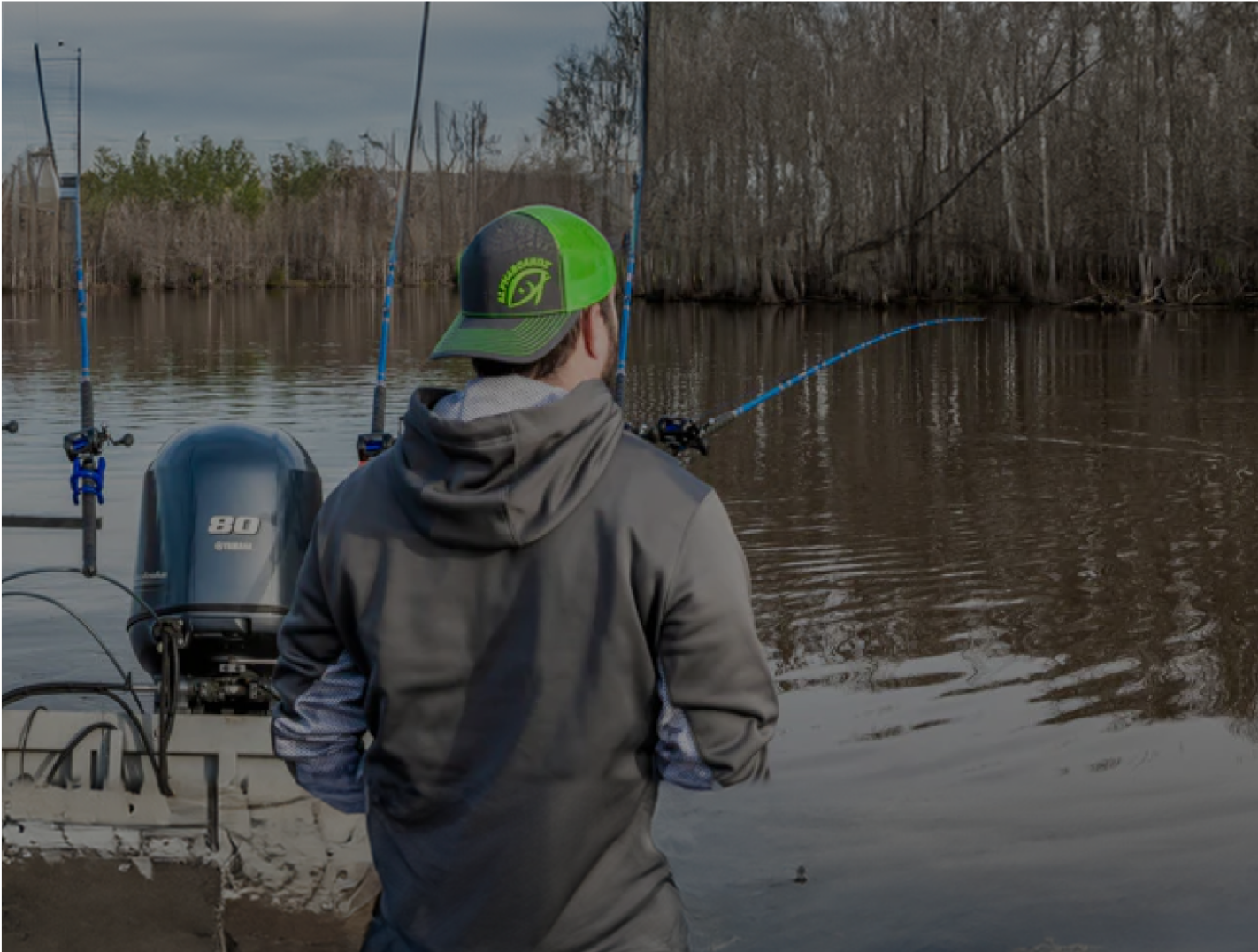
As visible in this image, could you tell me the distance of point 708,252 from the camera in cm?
4972


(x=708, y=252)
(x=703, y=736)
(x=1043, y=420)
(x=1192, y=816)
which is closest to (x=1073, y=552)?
(x=1192, y=816)

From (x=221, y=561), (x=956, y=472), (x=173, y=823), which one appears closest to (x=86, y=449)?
(x=221, y=561)

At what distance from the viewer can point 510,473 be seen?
2094mm

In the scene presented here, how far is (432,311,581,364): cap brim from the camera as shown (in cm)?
218

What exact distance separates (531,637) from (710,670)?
0.20 m

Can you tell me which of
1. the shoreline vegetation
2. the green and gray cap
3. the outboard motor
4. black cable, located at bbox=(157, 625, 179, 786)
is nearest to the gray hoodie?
the green and gray cap

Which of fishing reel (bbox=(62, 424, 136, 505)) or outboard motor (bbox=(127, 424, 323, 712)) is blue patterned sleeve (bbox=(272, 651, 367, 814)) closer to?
outboard motor (bbox=(127, 424, 323, 712))

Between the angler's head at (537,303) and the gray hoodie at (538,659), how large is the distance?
0.08 meters

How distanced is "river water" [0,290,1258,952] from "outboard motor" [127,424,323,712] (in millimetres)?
1335

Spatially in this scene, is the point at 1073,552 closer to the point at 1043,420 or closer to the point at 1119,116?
the point at 1043,420

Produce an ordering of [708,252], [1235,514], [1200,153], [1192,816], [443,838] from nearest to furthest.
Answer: [443,838] < [1192,816] < [1235,514] < [1200,153] < [708,252]

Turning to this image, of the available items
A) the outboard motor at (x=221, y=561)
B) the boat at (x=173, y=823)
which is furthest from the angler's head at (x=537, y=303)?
the outboard motor at (x=221, y=561)

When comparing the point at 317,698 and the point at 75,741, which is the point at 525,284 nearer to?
the point at 317,698

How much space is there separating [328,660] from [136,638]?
3266 millimetres
